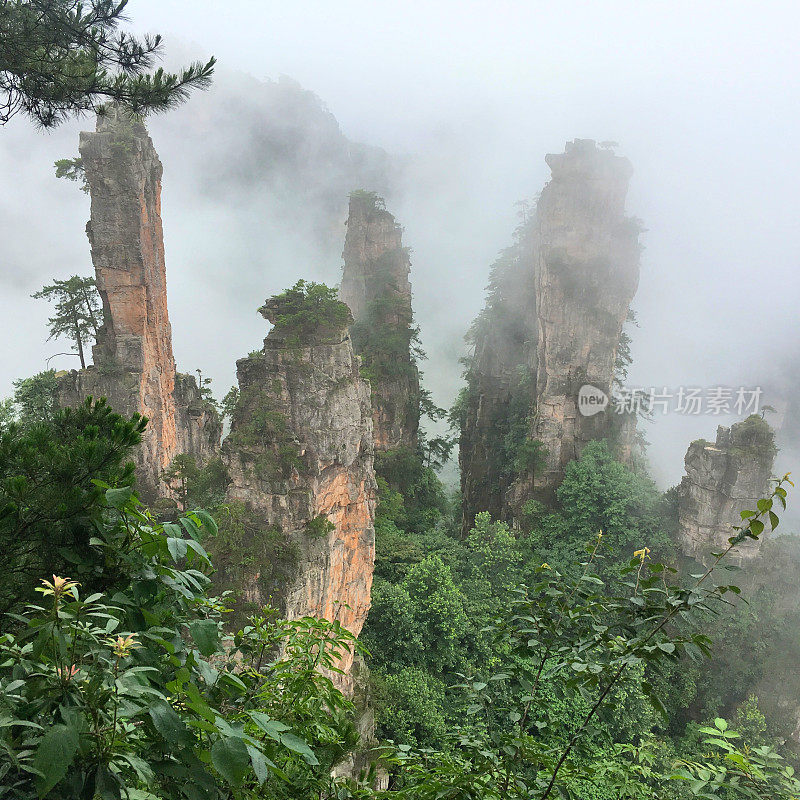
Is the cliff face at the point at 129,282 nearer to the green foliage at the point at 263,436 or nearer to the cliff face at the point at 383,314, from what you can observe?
the green foliage at the point at 263,436

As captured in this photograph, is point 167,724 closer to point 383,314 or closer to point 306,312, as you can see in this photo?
point 306,312

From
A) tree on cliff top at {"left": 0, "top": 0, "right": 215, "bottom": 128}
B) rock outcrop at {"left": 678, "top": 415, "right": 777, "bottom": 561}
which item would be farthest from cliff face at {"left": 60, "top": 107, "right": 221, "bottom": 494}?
rock outcrop at {"left": 678, "top": 415, "right": 777, "bottom": 561}

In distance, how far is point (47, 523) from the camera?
1.62m

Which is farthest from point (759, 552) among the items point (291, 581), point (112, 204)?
point (112, 204)

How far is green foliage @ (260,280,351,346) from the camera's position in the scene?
10586 mm

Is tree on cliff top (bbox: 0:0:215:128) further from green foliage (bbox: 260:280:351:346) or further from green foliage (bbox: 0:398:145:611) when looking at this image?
green foliage (bbox: 260:280:351:346)

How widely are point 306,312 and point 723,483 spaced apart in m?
12.5

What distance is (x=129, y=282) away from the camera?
14000mm

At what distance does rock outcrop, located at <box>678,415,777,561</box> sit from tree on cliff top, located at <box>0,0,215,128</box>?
15.6m

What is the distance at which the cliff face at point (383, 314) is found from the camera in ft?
72.5

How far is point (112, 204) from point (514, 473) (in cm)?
1569

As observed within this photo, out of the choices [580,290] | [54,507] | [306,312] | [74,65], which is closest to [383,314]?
[580,290]

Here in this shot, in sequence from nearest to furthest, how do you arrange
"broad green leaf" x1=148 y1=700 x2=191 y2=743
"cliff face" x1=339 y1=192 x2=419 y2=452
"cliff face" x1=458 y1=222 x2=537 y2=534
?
"broad green leaf" x1=148 y1=700 x2=191 y2=743, "cliff face" x1=458 y1=222 x2=537 y2=534, "cliff face" x1=339 y1=192 x2=419 y2=452

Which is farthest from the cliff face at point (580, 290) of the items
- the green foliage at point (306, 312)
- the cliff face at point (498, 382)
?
the green foliage at point (306, 312)
